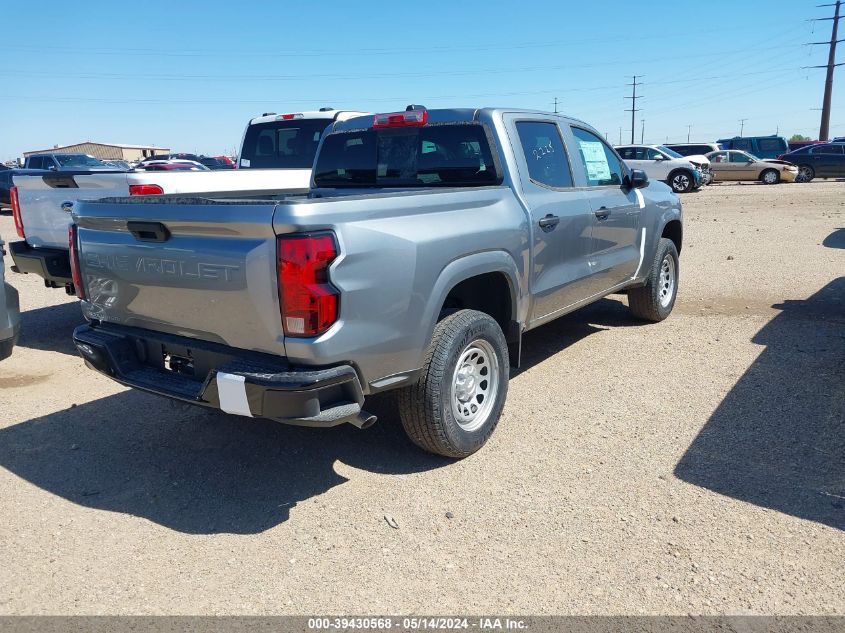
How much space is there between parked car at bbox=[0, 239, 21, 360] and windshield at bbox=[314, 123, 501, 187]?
224 cm

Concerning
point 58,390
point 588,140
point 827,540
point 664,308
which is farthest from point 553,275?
point 58,390

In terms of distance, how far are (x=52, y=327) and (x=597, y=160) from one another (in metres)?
5.65

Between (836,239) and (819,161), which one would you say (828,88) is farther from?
(836,239)

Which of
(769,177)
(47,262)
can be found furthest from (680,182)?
(47,262)

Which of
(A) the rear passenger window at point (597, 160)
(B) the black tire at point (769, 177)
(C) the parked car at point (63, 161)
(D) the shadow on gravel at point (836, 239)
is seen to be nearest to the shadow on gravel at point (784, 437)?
(A) the rear passenger window at point (597, 160)

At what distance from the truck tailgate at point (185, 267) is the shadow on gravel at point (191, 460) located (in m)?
0.88

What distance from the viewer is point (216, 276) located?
3.11 meters

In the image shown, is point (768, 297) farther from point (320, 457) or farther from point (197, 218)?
point (197, 218)

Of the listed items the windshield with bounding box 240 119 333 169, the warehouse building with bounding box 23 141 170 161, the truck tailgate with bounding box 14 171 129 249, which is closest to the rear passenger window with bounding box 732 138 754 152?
the windshield with bounding box 240 119 333 169

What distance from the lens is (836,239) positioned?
1155cm

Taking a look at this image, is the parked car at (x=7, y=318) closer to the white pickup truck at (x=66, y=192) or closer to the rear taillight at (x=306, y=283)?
the white pickup truck at (x=66, y=192)

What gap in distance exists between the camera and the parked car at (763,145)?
32438mm

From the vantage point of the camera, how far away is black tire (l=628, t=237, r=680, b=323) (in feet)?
21.0

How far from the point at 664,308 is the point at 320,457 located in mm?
4199
